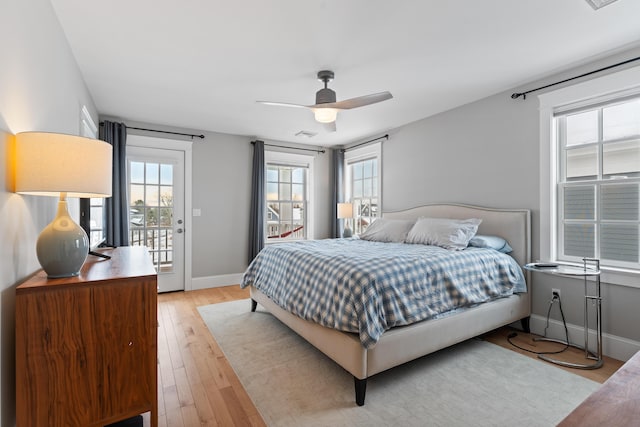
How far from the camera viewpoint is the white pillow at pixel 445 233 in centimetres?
297

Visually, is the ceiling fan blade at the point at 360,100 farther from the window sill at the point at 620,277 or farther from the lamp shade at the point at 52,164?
the window sill at the point at 620,277

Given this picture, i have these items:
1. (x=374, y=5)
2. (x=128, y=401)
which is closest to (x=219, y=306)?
(x=128, y=401)

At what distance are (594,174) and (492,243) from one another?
103 cm

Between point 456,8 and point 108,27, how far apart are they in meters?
2.35

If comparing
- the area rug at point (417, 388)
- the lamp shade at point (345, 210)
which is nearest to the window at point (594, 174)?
the area rug at point (417, 388)

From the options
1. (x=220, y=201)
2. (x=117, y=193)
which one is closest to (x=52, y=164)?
(x=117, y=193)

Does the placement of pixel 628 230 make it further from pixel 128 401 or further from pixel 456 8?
pixel 128 401

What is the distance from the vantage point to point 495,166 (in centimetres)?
331

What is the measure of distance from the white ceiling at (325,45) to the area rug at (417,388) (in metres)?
2.46

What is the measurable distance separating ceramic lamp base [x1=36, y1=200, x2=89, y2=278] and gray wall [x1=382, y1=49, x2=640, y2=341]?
11.8ft

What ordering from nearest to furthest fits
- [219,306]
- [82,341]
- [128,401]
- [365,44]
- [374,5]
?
[82,341]
[128,401]
[374,5]
[365,44]
[219,306]

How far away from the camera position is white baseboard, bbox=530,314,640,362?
2.38 meters

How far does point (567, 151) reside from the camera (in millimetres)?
2877

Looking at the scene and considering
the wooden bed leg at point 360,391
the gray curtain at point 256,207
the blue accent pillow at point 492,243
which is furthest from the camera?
the gray curtain at point 256,207
